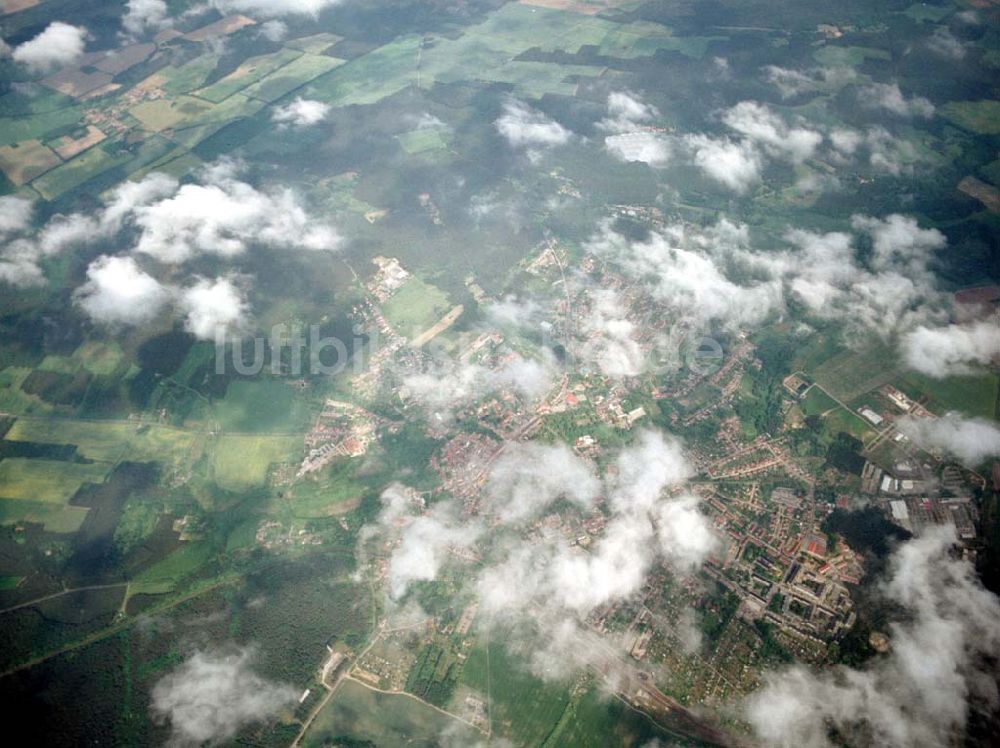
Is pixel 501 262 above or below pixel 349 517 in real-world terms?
above

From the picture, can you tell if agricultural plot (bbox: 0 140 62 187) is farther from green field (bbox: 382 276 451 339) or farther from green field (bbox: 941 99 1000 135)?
green field (bbox: 941 99 1000 135)

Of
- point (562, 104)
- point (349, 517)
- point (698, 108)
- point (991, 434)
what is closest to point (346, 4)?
point (562, 104)

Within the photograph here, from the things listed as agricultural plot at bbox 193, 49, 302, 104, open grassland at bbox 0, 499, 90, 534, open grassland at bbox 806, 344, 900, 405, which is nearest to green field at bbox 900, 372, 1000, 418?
open grassland at bbox 806, 344, 900, 405

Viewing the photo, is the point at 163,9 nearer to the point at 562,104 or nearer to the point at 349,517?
the point at 562,104

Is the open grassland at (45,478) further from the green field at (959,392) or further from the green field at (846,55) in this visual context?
the green field at (846,55)

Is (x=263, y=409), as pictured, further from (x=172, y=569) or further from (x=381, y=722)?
(x=381, y=722)
